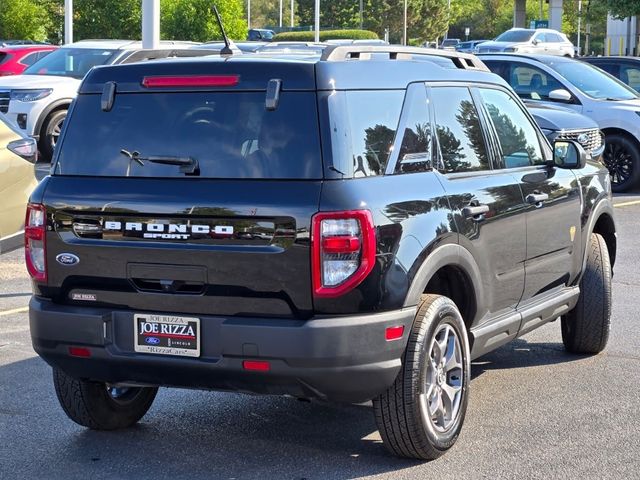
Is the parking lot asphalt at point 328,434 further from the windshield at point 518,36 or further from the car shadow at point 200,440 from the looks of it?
the windshield at point 518,36

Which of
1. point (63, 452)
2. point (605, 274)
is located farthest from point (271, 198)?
point (605, 274)

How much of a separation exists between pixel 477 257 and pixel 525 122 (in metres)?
1.41

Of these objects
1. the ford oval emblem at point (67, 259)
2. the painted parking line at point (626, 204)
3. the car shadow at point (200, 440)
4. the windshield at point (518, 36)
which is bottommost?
the painted parking line at point (626, 204)

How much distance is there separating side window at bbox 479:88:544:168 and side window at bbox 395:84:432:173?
78 centimetres

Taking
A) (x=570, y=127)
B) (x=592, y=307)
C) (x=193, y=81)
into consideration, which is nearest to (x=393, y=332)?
(x=193, y=81)

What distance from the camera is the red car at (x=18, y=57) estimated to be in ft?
82.6

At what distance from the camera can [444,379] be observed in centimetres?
559

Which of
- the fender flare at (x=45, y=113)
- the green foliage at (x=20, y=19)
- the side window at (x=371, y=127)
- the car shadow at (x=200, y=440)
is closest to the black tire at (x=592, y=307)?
the car shadow at (x=200, y=440)

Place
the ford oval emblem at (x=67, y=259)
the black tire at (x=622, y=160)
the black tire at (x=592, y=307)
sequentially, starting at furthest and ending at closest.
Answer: the black tire at (x=622, y=160), the black tire at (x=592, y=307), the ford oval emblem at (x=67, y=259)

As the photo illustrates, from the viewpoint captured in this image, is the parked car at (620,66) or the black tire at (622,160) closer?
the black tire at (622,160)

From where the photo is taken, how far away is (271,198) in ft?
16.2

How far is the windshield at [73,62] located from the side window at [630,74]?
8505 millimetres

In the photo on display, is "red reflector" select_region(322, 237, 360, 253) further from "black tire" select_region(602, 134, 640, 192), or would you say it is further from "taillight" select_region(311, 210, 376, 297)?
"black tire" select_region(602, 134, 640, 192)

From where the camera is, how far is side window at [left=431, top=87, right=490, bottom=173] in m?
5.82
